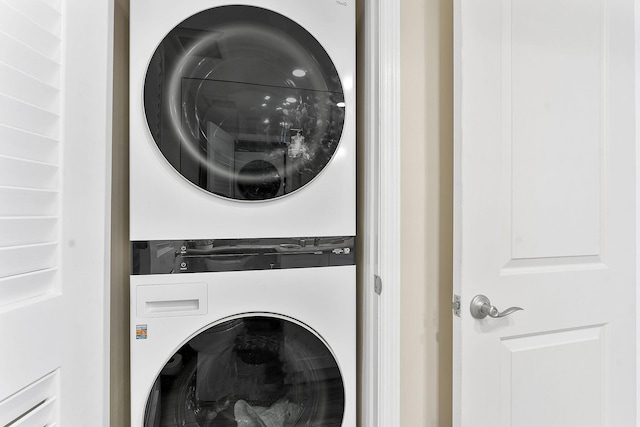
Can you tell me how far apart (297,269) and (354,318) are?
0.25m

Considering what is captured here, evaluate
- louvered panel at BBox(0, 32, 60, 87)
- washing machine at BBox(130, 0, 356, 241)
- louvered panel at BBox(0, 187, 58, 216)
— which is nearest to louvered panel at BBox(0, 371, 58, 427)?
louvered panel at BBox(0, 187, 58, 216)

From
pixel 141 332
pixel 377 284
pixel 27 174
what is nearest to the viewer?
pixel 27 174

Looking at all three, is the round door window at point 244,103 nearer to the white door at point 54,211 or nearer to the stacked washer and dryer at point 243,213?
the stacked washer and dryer at point 243,213

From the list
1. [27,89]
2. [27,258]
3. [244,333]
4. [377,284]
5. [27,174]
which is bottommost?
[244,333]

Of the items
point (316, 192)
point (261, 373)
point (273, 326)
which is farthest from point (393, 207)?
point (261, 373)

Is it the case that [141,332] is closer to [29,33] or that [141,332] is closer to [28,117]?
[28,117]

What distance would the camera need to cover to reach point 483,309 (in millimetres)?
930

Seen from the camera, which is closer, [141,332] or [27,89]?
[27,89]

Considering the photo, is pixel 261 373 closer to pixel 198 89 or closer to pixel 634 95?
pixel 198 89

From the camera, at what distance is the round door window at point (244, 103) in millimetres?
939

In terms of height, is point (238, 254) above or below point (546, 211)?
below

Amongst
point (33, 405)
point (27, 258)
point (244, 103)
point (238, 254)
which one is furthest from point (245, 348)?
point (244, 103)

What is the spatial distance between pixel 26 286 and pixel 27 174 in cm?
19

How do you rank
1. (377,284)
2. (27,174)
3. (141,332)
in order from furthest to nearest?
(377,284) < (141,332) < (27,174)
